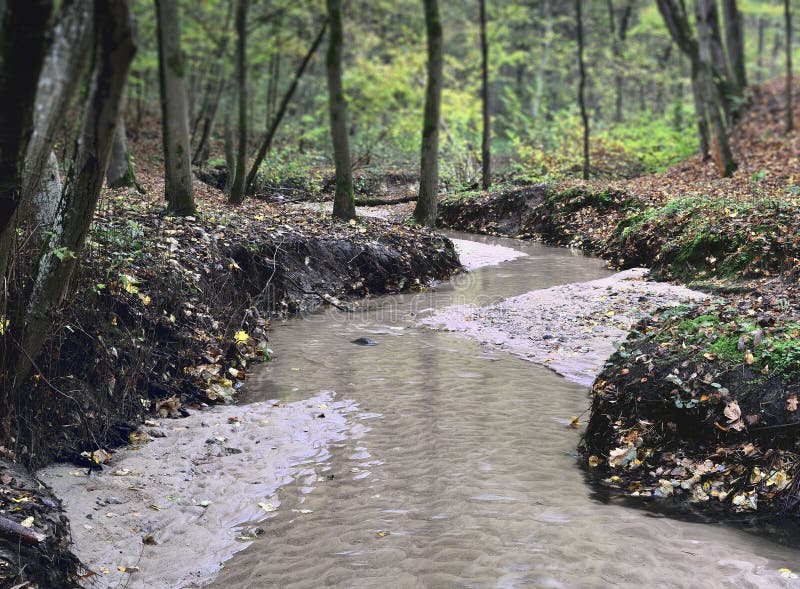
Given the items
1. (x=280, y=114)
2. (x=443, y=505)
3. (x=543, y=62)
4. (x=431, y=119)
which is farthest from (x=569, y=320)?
(x=543, y=62)

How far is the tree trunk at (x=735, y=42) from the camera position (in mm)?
26000

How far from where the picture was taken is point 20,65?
8.18 feet

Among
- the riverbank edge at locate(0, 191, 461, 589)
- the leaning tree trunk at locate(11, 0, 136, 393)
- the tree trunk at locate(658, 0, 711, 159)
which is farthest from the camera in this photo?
the tree trunk at locate(658, 0, 711, 159)

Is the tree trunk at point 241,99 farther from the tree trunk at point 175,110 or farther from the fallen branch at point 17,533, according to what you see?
the fallen branch at point 17,533

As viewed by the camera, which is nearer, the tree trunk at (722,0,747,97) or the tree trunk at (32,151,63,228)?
the tree trunk at (32,151,63,228)

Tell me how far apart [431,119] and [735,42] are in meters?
18.1

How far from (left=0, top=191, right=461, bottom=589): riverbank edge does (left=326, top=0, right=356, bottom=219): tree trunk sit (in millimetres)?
1943

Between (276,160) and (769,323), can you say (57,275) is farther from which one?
(276,160)

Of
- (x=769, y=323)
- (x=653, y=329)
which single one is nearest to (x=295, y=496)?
(x=653, y=329)

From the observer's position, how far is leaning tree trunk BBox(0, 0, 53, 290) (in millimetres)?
2389

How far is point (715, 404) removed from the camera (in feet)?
17.6

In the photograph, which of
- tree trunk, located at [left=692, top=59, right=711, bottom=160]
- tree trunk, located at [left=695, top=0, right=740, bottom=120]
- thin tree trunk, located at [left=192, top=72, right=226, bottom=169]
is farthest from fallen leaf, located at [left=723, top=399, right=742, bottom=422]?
thin tree trunk, located at [left=192, top=72, right=226, bottom=169]

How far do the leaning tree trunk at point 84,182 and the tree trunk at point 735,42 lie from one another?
28856mm

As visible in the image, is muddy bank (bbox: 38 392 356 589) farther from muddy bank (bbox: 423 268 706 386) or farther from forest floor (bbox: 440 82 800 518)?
muddy bank (bbox: 423 268 706 386)
